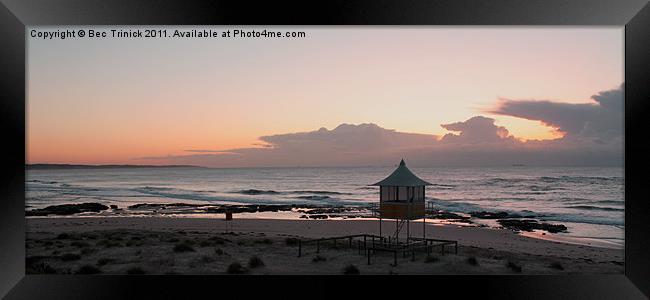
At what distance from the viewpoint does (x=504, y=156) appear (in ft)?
136

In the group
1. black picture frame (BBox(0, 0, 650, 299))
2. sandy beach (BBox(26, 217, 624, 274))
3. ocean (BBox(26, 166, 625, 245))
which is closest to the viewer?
black picture frame (BBox(0, 0, 650, 299))

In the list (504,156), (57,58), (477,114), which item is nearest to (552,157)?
(504,156)

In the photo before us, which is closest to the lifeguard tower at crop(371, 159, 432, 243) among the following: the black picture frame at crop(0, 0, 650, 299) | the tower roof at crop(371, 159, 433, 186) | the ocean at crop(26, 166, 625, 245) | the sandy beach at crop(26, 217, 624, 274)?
the tower roof at crop(371, 159, 433, 186)

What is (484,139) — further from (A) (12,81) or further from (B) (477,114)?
(A) (12,81)

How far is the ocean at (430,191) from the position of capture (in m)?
36.6

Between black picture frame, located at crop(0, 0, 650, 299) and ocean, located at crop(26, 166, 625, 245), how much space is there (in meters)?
20.8

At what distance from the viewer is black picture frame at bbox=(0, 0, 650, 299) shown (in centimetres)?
723

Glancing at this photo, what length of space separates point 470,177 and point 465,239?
33963mm

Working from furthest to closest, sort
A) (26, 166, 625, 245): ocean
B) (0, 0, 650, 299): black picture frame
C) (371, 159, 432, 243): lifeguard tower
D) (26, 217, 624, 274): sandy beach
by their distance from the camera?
(26, 166, 625, 245): ocean < (371, 159, 432, 243): lifeguard tower < (26, 217, 624, 274): sandy beach < (0, 0, 650, 299): black picture frame

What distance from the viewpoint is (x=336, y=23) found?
293 inches

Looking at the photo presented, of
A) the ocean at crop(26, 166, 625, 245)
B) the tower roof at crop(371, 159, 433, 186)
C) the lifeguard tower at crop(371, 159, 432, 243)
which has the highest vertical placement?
the tower roof at crop(371, 159, 433, 186)

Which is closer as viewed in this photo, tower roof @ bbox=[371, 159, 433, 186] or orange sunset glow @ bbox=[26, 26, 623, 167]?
tower roof @ bbox=[371, 159, 433, 186]

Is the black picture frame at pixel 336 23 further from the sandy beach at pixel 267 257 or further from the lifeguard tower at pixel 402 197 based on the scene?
the lifeguard tower at pixel 402 197

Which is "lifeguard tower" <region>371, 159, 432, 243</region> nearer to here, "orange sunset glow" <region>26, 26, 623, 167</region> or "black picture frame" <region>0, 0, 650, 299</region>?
"black picture frame" <region>0, 0, 650, 299</region>
